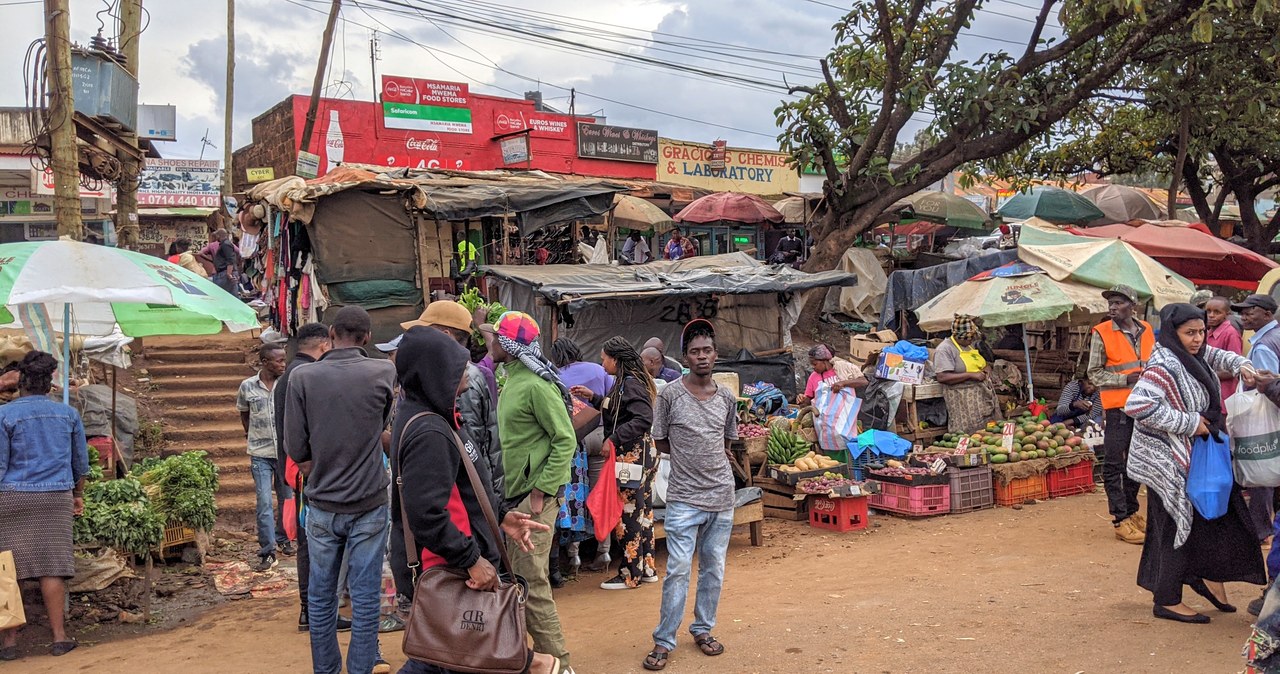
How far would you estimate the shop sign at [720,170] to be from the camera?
1023 inches

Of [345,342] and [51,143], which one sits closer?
[345,342]

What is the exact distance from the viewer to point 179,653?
20.0ft

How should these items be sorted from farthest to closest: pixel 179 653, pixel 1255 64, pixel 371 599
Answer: pixel 1255 64 → pixel 179 653 → pixel 371 599

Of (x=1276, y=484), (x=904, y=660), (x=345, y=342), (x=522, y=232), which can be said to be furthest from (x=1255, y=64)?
(x=345, y=342)

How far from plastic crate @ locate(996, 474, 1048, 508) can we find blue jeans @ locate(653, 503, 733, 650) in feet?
17.3

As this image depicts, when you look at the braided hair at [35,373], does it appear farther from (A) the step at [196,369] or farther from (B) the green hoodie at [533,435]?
(A) the step at [196,369]

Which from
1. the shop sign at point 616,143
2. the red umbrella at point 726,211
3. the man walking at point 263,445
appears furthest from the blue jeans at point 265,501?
the shop sign at point 616,143

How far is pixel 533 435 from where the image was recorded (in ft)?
16.5

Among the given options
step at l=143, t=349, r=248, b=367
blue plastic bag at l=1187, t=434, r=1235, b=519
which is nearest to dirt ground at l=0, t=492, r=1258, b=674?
blue plastic bag at l=1187, t=434, r=1235, b=519

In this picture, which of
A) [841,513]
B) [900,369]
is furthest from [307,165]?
[841,513]

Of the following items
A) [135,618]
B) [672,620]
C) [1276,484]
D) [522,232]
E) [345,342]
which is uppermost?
[522,232]

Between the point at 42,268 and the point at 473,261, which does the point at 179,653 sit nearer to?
the point at 42,268

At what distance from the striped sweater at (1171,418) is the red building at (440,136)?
18739 mm

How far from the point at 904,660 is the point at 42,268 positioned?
578 cm
